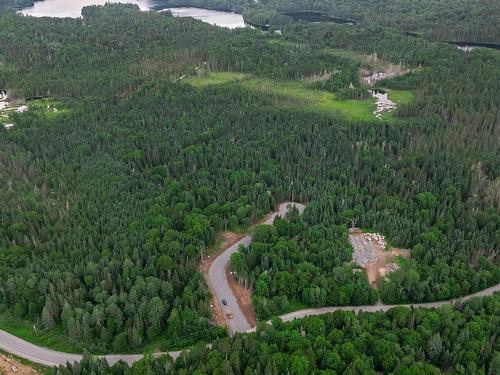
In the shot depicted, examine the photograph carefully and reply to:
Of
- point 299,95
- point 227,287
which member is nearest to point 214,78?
point 299,95

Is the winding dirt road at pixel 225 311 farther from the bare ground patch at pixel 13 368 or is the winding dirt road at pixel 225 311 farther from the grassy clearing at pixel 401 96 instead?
the grassy clearing at pixel 401 96

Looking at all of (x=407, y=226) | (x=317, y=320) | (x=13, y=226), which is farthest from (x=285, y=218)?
(x=13, y=226)

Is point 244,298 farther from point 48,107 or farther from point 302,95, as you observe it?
point 48,107

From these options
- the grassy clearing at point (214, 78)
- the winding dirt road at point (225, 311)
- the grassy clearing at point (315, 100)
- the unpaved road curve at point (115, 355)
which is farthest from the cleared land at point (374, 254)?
the grassy clearing at point (214, 78)

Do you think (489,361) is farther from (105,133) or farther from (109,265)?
(105,133)

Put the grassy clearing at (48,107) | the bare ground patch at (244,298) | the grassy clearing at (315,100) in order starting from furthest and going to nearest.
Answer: the grassy clearing at (315,100)
the grassy clearing at (48,107)
the bare ground patch at (244,298)

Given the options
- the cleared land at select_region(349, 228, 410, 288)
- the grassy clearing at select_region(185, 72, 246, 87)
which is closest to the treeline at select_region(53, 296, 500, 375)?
the cleared land at select_region(349, 228, 410, 288)

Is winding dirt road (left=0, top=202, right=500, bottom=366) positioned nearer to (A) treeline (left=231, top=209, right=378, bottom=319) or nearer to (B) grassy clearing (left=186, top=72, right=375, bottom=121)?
(A) treeline (left=231, top=209, right=378, bottom=319)
